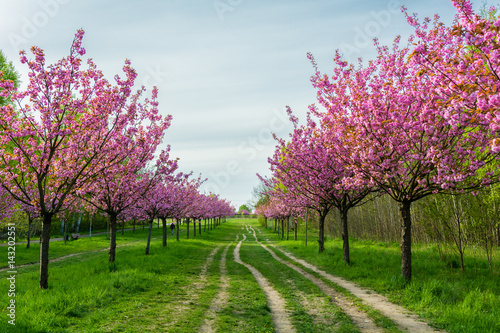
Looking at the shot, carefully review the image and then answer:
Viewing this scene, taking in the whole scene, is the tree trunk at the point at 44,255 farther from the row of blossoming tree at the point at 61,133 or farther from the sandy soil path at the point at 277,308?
the sandy soil path at the point at 277,308

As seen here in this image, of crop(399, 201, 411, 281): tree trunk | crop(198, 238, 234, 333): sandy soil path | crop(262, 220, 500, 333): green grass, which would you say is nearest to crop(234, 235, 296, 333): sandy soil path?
crop(198, 238, 234, 333): sandy soil path

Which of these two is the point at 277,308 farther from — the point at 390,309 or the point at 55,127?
the point at 55,127

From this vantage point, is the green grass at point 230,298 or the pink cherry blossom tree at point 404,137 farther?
the pink cherry blossom tree at point 404,137

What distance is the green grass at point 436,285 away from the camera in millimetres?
6883

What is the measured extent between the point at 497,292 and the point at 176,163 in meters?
15.9

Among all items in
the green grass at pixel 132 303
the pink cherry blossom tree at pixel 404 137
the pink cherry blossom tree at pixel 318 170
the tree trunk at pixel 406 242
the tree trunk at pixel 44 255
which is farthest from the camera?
the pink cherry blossom tree at pixel 318 170

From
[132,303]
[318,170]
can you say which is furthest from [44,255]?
[318,170]

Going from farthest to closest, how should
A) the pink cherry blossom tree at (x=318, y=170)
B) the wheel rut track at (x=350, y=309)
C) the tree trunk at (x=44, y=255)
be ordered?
the pink cherry blossom tree at (x=318, y=170) < the tree trunk at (x=44, y=255) < the wheel rut track at (x=350, y=309)

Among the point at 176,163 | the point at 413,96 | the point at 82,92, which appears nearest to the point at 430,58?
the point at 413,96

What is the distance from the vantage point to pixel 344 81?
39.2 ft

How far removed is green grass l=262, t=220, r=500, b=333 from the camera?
22.6 feet

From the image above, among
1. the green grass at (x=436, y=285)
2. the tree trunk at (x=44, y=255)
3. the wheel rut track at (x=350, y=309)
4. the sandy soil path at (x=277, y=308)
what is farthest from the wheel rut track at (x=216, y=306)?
the tree trunk at (x=44, y=255)

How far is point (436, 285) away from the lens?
9094 mm

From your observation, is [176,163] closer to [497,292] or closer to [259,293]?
[259,293]
